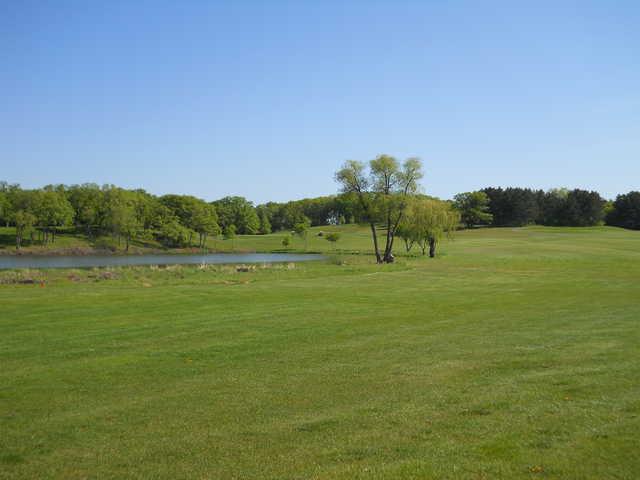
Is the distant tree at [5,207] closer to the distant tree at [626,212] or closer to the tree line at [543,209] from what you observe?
the tree line at [543,209]

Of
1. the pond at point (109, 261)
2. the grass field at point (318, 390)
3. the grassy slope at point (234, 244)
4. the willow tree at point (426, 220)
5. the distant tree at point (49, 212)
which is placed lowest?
the pond at point (109, 261)

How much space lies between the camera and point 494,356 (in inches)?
501

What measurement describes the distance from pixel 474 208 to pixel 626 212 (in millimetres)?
37137

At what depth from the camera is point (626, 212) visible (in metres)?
134

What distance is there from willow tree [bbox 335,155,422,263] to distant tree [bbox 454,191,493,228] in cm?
8209

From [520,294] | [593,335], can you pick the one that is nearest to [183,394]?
[593,335]

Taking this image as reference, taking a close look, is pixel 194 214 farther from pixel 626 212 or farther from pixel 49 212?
pixel 626 212

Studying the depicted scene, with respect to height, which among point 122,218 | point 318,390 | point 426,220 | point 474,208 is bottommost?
point 318,390

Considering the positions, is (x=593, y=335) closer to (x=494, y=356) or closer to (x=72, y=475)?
(x=494, y=356)

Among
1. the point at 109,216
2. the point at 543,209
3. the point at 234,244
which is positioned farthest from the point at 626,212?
the point at 109,216

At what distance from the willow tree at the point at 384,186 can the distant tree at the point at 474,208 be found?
82.1 m

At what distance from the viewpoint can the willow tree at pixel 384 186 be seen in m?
64.1

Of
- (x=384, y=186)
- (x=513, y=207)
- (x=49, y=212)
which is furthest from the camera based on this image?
(x=513, y=207)

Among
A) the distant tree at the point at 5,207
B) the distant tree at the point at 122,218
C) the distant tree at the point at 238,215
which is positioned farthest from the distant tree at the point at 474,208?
the distant tree at the point at 5,207
